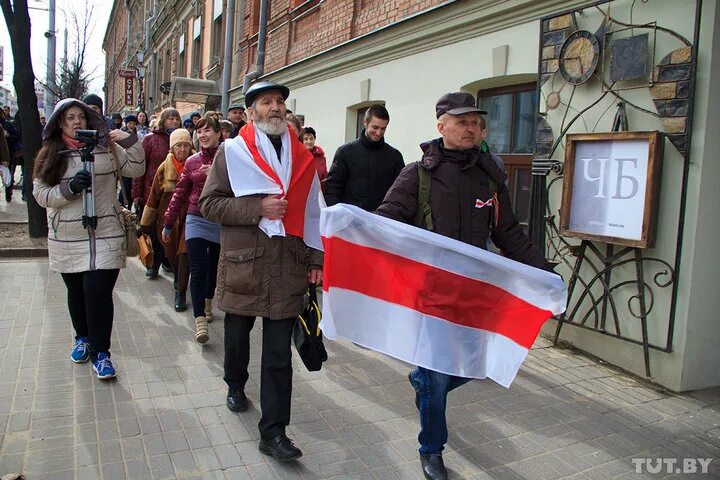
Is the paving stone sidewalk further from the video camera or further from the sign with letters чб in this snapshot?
the video camera

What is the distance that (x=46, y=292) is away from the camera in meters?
6.44

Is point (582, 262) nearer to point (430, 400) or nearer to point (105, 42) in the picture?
point (430, 400)

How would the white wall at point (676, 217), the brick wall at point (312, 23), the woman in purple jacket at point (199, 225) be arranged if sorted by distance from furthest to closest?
the brick wall at point (312, 23) < the woman in purple jacket at point (199, 225) < the white wall at point (676, 217)

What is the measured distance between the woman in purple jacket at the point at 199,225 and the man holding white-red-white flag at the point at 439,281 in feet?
7.74

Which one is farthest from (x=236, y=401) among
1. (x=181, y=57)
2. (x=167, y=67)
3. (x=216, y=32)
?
(x=167, y=67)

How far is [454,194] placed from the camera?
10.1ft

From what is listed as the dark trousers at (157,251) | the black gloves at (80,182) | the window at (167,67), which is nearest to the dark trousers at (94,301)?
the black gloves at (80,182)

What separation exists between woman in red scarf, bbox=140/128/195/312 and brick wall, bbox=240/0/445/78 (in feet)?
11.0

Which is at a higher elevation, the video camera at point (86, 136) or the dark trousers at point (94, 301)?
the video camera at point (86, 136)

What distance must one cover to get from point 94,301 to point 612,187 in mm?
3910

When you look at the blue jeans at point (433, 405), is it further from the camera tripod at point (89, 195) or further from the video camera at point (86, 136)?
the video camera at point (86, 136)

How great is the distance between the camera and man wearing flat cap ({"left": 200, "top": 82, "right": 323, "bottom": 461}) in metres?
3.22

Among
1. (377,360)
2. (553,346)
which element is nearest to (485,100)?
(553,346)

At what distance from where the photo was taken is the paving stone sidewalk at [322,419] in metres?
3.22
